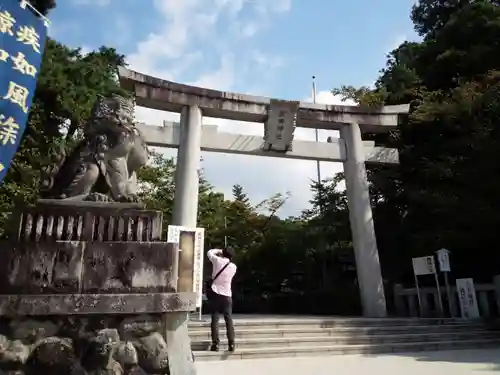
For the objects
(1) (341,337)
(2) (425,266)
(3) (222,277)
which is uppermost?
(2) (425,266)

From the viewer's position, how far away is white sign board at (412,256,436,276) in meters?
9.77

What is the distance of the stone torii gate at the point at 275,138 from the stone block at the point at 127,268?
608 centimetres

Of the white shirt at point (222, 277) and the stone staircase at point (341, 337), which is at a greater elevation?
the white shirt at point (222, 277)

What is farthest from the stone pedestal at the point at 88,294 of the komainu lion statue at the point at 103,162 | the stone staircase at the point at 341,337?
the stone staircase at the point at 341,337

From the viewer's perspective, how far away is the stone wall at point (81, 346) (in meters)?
3.18

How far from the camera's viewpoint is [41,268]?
3422 millimetres

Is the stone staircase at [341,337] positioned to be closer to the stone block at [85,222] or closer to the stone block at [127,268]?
the stone block at [127,268]

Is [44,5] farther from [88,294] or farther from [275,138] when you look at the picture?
[88,294]

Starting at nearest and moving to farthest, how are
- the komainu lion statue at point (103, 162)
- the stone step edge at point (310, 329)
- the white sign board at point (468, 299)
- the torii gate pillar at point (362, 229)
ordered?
the komainu lion statue at point (103, 162), the stone step edge at point (310, 329), the white sign board at point (468, 299), the torii gate pillar at point (362, 229)

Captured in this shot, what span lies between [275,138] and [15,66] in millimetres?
6383

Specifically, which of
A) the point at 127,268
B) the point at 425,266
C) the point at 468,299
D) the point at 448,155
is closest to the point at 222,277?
the point at 127,268

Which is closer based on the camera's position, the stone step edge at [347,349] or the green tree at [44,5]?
the stone step edge at [347,349]

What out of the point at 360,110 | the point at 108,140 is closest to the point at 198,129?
the point at 360,110

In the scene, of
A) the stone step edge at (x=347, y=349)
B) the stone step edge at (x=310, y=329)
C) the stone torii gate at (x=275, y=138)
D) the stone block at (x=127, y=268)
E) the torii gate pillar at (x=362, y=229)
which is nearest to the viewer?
the stone block at (x=127, y=268)
